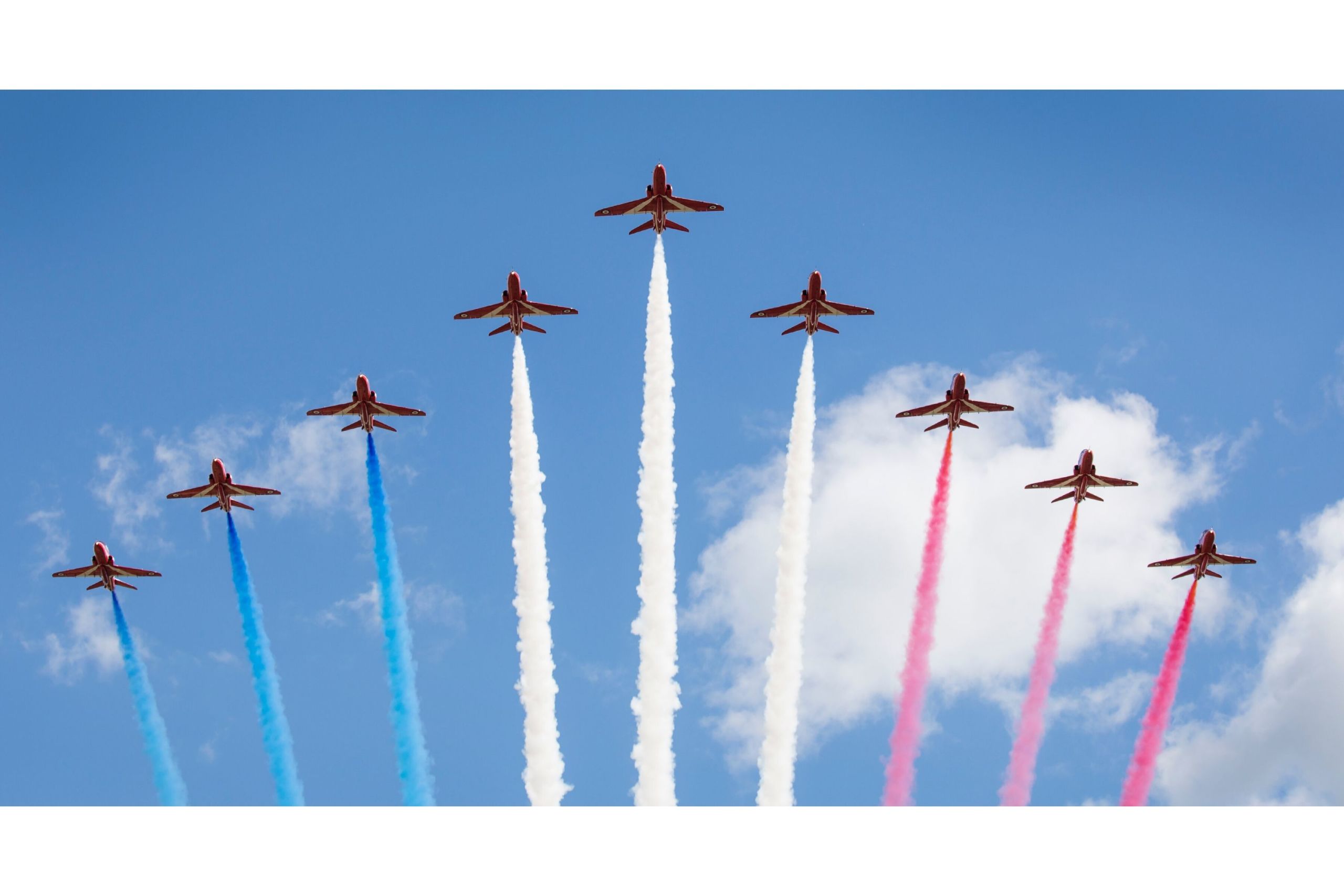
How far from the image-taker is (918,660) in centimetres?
5756

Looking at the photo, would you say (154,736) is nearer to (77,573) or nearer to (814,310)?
(77,573)

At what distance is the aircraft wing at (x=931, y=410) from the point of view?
61594 millimetres

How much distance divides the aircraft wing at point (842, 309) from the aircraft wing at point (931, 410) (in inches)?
257

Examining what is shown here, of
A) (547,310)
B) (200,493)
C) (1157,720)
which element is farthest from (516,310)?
(1157,720)

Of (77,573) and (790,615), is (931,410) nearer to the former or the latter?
(790,615)

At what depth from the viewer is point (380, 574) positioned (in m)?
59.0

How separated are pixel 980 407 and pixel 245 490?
43.2 metres

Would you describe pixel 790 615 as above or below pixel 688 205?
below

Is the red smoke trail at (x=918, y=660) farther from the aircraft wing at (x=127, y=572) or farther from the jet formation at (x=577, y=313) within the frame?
the aircraft wing at (x=127, y=572)

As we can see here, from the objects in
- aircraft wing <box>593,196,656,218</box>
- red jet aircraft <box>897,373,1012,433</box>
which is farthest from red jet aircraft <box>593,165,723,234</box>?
red jet aircraft <box>897,373,1012,433</box>

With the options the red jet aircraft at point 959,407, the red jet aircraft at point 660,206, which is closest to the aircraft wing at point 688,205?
the red jet aircraft at point 660,206

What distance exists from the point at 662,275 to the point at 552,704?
2467cm

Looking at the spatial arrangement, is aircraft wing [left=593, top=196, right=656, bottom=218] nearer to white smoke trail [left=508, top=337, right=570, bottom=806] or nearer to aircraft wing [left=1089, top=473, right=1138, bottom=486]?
white smoke trail [left=508, top=337, right=570, bottom=806]

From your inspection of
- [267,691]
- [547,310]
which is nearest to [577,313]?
[547,310]
